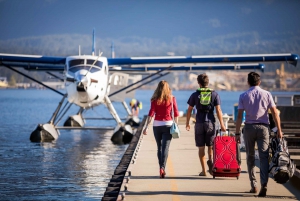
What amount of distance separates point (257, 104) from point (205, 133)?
174 cm

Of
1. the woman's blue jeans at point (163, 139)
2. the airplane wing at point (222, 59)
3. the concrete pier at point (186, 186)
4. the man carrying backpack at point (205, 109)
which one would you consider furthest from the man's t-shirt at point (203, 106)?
the airplane wing at point (222, 59)

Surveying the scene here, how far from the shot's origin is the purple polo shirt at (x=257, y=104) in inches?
407

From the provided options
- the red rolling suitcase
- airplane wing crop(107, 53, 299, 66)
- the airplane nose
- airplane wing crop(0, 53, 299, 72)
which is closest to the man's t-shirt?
the red rolling suitcase

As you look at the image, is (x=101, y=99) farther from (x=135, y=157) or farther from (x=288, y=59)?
(x=135, y=157)

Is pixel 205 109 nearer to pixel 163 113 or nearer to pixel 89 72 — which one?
pixel 163 113

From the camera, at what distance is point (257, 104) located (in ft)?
34.0

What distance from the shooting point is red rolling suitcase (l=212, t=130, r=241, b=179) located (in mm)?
11578

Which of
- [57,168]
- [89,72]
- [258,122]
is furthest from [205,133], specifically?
[89,72]

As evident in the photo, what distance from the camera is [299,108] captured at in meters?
28.0

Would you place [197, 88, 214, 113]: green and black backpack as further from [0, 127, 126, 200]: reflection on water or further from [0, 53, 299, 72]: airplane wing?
[0, 53, 299, 72]: airplane wing

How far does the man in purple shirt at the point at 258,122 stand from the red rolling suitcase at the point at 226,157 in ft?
3.70

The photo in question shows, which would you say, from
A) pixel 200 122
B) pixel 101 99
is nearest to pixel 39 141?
pixel 101 99

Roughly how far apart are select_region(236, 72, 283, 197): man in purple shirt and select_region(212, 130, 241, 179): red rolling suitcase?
113 cm

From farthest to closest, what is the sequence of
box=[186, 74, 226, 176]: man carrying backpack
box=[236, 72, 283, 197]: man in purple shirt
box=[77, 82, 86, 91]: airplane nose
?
box=[77, 82, 86, 91]: airplane nose < box=[186, 74, 226, 176]: man carrying backpack < box=[236, 72, 283, 197]: man in purple shirt
